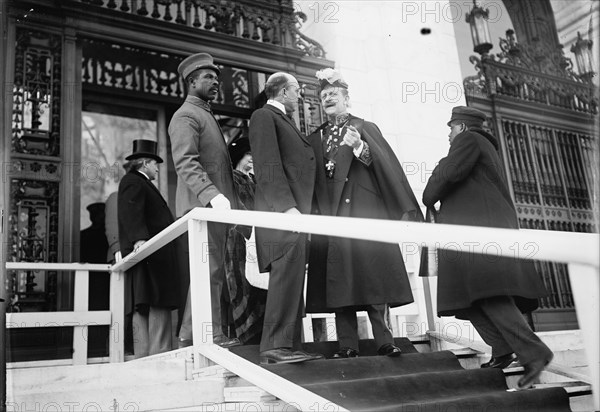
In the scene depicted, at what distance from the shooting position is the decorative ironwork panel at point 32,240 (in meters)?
4.42

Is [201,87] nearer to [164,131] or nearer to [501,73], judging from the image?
[164,131]

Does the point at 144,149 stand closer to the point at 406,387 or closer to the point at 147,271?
the point at 147,271

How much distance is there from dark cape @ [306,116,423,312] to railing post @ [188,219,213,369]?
554mm

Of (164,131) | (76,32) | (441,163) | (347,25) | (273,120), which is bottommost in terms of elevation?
(441,163)

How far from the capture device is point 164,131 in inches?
232

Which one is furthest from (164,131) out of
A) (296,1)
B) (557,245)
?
(557,245)

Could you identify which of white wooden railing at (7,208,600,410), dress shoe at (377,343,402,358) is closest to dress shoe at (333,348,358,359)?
dress shoe at (377,343,402,358)

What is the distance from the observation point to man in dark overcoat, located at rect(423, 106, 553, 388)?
3121 millimetres

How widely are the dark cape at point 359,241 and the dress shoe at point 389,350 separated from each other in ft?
0.71

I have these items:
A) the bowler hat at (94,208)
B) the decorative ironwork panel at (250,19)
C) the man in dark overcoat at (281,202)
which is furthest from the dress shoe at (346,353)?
the bowler hat at (94,208)

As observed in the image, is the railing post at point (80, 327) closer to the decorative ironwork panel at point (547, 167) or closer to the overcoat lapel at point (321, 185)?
the overcoat lapel at point (321, 185)

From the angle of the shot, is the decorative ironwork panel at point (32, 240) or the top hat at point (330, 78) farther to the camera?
the decorative ironwork panel at point (32, 240)

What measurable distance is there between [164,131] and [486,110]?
328 centimetres

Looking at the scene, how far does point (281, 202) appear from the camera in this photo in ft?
10.4
